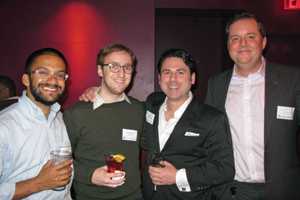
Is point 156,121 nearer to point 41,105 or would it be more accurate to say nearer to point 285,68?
point 41,105

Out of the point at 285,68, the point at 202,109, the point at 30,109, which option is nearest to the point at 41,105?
the point at 30,109

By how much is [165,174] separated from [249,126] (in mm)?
1024

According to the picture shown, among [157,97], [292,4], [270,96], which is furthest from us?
[292,4]

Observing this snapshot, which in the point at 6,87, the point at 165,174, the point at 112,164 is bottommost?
the point at 165,174

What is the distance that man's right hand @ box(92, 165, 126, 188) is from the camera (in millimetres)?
1617

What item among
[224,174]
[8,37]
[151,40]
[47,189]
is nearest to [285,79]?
[224,174]

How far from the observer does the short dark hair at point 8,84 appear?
3.85 meters

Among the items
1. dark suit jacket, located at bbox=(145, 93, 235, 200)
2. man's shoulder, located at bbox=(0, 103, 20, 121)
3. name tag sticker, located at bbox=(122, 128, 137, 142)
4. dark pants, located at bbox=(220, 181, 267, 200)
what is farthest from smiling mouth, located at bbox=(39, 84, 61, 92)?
dark pants, located at bbox=(220, 181, 267, 200)

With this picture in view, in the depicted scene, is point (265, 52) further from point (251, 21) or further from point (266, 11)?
point (251, 21)

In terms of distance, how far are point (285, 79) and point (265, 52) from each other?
3.00 metres

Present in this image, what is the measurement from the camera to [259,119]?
1961 millimetres

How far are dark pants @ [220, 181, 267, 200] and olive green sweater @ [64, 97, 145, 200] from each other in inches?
37.8

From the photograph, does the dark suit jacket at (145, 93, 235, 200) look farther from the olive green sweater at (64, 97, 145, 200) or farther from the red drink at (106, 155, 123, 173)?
the red drink at (106, 155, 123, 173)

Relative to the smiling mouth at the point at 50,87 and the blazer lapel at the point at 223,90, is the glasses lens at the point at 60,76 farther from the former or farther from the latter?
the blazer lapel at the point at 223,90
